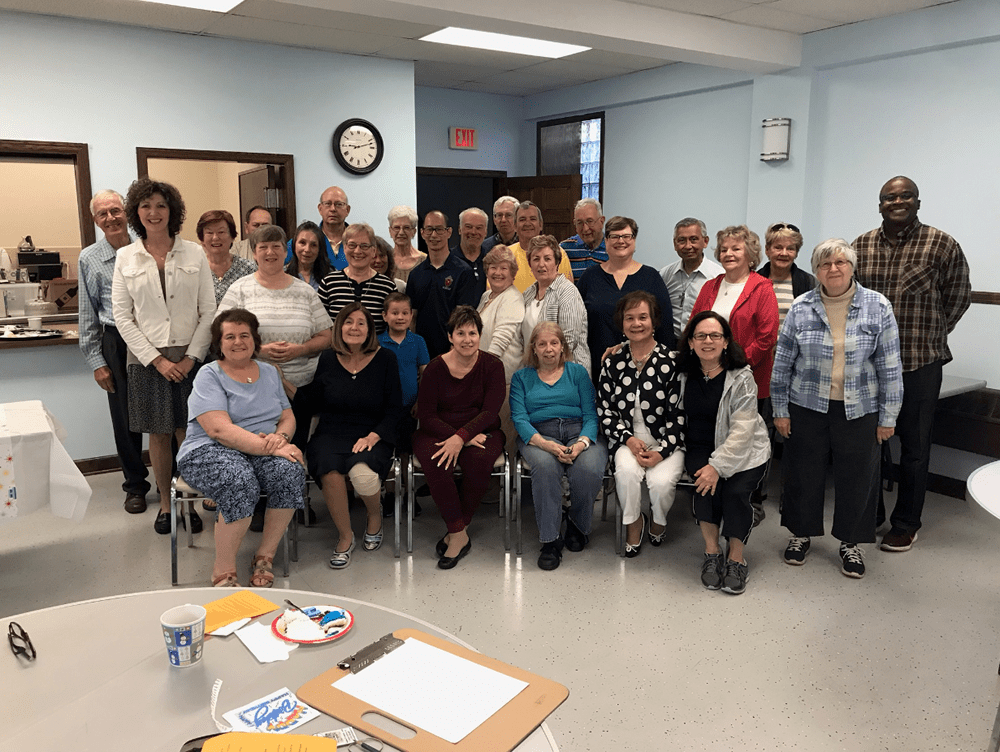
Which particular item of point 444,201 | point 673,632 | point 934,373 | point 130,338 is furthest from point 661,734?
point 444,201

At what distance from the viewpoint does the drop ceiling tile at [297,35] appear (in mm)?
4777

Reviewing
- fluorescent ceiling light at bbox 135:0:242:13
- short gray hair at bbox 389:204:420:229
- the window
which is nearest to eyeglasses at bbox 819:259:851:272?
short gray hair at bbox 389:204:420:229

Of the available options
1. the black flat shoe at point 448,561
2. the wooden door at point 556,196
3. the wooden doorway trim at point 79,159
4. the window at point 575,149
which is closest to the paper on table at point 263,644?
the black flat shoe at point 448,561

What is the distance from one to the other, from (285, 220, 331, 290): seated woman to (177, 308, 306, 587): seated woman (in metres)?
0.76

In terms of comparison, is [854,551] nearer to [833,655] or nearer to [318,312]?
[833,655]

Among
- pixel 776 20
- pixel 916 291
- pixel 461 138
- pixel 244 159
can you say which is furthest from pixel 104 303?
pixel 461 138

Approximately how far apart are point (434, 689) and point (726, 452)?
2.25 metres

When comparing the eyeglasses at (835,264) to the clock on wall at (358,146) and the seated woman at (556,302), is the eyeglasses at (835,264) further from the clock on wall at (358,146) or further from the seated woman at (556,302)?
the clock on wall at (358,146)

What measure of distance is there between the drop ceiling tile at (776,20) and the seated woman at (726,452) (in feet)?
8.10

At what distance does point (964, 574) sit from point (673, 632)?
1.52m

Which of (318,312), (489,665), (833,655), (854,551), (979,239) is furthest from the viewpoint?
(979,239)

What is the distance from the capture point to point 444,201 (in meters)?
9.40

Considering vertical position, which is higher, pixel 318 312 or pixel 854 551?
pixel 318 312

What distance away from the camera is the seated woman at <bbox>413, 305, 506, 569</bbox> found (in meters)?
3.55
